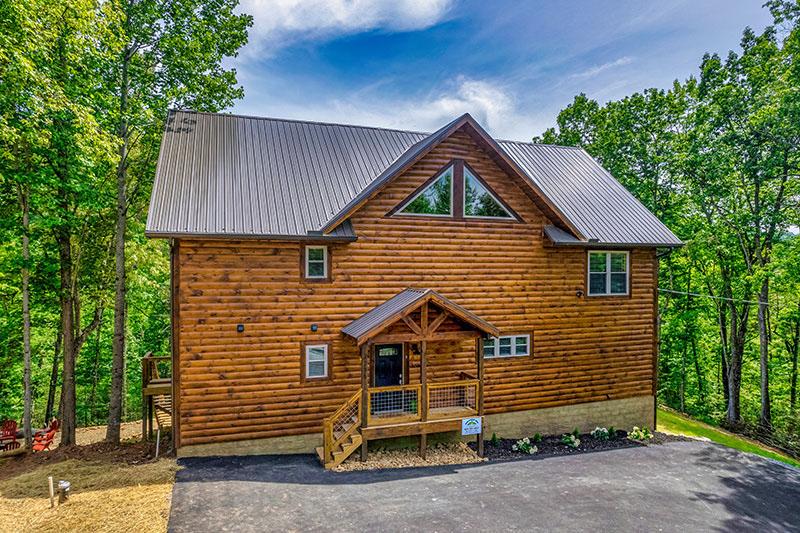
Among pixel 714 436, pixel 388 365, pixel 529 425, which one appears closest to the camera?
pixel 388 365

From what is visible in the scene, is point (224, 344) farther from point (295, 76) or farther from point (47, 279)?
point (295, 76)

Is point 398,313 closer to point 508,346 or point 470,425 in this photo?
point 470,425

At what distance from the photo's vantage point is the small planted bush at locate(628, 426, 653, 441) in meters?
13.0

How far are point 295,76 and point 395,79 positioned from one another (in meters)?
4.28

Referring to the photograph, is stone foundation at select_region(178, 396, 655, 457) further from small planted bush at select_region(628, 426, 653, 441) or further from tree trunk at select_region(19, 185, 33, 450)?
tree trunk at select_region(19, 185, 33, 450)

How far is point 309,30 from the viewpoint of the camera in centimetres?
1628

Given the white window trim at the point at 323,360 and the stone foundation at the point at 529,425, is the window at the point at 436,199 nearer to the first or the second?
the white window trim at the point at 323,360

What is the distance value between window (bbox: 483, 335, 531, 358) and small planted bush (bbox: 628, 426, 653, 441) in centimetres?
413

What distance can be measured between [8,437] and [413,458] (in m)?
13.1

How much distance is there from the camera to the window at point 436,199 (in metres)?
11.5

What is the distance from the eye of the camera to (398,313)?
9.73 metres

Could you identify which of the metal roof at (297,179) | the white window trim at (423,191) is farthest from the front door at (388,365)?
the white window trim at (423,191)

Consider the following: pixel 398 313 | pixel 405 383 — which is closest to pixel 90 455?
pixel 405 383

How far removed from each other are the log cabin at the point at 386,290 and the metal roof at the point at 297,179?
59 millimetres
